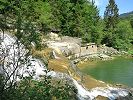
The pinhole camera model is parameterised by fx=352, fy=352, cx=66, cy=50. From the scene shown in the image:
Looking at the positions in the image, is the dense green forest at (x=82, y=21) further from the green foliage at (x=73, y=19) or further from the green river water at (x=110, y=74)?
the green river water at (x=110, y=74)

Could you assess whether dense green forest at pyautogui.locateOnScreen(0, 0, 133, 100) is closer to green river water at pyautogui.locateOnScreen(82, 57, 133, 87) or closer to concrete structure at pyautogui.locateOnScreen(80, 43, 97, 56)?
concrete structure at pyautogui.locateOnScreen(80, 43, 97, 56)

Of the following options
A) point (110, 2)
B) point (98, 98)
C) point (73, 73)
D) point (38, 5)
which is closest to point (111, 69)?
point (38, 5)

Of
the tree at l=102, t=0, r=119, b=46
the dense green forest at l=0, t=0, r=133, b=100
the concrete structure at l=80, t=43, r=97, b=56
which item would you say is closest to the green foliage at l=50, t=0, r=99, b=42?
the dense green forest at l=0, t=0, r=133, b=100

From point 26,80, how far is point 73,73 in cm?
1907

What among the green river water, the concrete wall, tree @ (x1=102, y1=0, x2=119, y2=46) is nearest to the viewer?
the green river water

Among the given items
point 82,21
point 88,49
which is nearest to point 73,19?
point 82,21

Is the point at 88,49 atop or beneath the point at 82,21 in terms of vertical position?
beneath

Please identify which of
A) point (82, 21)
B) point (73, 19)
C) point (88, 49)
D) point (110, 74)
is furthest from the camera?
point (82, 21)

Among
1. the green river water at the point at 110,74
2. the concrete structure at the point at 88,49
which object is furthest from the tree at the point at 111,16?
the green river water at the point at 110,74

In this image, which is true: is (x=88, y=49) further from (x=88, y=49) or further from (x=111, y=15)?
(x=111, y=15)

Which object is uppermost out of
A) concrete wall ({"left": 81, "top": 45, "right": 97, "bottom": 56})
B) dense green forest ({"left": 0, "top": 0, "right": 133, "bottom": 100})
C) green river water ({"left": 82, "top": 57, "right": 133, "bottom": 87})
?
dense green forest ({"left": 0, "top": 0, "right": 133, "bottom": 100})

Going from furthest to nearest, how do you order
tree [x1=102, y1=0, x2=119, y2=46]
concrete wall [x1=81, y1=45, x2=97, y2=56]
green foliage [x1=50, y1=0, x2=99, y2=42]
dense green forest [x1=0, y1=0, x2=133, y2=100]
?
tree [x1=102, y1=0, x2=119, y2=46] → green foliage [x1=50, y1=0, x2=99, y2=42] → concrete wall [x1=81, y1=45, x2=97, y2=56] → dense green forest [x1=0, y1=0, x2=133, y2=100]

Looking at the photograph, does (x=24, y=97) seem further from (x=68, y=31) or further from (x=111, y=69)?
(x=68, y=31)

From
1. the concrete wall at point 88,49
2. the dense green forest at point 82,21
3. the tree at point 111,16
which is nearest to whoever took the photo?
the dense green forest at point 82,21
